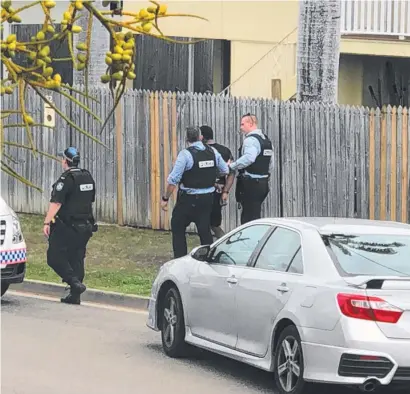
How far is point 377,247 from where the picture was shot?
764cm

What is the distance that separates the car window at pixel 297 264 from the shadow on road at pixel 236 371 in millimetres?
882

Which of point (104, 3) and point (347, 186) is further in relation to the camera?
point (347, 186)

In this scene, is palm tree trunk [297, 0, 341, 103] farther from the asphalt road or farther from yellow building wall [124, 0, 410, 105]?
the asphalt road

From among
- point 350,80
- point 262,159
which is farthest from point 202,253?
point 350,80

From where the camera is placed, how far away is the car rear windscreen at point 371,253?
7.33 m

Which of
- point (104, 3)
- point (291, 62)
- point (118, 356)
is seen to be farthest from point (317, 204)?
point (104, 3)

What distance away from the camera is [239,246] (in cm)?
875

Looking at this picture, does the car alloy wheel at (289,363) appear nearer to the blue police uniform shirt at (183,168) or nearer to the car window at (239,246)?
the car window at (239,246)

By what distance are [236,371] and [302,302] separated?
178 centimetres

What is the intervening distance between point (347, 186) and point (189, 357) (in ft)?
24.5

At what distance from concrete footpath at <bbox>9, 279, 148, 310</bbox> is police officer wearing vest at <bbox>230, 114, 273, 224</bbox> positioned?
2.56m

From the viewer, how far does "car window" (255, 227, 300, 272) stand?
25.9 ft

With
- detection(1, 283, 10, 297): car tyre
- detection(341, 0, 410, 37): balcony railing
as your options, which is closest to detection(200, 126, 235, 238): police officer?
detection(1, 283, 10, 297): car tyre

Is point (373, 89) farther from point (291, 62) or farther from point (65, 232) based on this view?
point (65, 232)
